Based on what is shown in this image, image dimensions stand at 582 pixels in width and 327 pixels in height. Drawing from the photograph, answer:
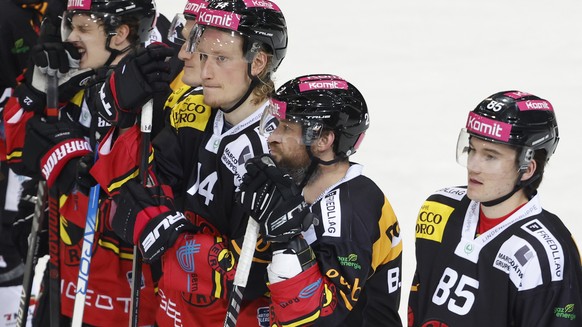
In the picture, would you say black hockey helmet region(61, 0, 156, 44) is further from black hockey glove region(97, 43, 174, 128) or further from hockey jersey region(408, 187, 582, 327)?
hockey jersey region(408, 187, 582, 327)

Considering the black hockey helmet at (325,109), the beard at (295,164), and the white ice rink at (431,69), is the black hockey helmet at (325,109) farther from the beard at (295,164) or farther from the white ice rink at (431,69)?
the white ice rink at (431,69)

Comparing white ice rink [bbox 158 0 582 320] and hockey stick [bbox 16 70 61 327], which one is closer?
hockey stick [bbox 16 70 61 327]

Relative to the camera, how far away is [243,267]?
123 inches

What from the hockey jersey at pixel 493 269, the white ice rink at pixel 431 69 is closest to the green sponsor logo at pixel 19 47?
the white ice rink at pixel 431 69

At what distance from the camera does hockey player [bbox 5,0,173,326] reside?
3.71 m

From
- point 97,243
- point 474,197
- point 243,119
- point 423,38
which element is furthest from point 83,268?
point 423,38

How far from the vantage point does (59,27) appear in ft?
13.0

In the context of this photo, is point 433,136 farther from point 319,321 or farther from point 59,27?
point 319,321

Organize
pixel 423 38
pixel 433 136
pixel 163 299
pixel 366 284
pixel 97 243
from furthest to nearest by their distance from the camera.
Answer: pixel 423 38, pixel 433 136, pixel 97 243, pixel 163 299, pixel 366 284

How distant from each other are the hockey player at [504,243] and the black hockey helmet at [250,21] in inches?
25.8

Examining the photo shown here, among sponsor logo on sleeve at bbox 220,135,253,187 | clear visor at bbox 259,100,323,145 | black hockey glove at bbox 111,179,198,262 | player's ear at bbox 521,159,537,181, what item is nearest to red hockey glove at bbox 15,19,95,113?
black hockey glove at bbox 111,179,198,262

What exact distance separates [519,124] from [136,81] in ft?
3.77

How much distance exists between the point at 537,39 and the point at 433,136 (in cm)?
205

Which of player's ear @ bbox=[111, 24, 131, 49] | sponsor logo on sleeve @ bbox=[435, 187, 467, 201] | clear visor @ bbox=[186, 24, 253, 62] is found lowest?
sponsor logo on sleeve @ bbox=[435, 187, 467, 201]
